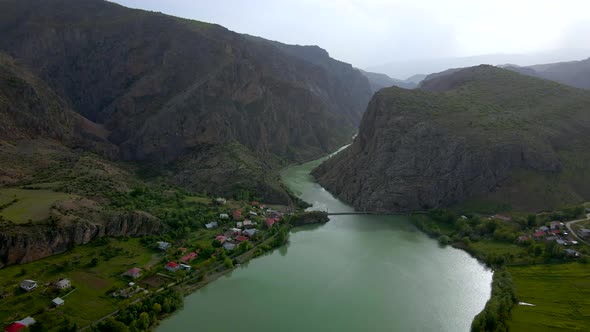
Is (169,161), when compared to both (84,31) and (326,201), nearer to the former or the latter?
(326,201)

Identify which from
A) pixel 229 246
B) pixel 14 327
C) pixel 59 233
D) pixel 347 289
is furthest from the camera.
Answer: pixel 229 246

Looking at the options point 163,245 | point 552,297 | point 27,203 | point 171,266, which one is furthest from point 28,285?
point 552,297

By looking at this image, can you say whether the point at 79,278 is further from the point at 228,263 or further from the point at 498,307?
the point at 498,307

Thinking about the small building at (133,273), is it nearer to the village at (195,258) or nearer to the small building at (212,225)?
the village at (195,258)

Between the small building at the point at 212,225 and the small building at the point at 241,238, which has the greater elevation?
the small building at the point at 212,225

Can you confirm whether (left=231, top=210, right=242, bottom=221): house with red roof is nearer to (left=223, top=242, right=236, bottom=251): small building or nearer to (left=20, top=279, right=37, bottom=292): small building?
(left=223, top=242, right=236, bottom=251): small building

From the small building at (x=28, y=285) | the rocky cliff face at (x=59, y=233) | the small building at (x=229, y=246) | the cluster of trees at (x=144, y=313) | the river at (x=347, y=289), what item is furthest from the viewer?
the small building at (x=229, y=246)

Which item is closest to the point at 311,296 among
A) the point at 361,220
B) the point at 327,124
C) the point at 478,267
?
the point at 478,267

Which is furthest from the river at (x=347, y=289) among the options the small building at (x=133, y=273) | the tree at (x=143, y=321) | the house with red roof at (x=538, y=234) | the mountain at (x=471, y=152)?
the mountain at (x=471, y=152)
